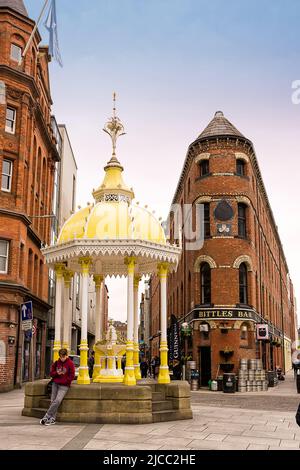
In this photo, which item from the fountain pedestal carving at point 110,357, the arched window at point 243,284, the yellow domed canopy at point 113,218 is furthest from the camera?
the arched window at point 243,284

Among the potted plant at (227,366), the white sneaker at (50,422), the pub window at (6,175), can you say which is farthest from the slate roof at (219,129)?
the white sneaker at (50,422)

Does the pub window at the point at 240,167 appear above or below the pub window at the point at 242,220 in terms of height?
above

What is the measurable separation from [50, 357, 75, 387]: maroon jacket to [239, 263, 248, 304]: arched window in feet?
69.6

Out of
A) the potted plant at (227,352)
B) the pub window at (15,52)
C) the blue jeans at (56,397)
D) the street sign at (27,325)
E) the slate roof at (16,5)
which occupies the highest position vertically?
the slate roof at (16,5)

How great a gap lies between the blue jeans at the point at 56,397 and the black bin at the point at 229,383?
16.8 meters

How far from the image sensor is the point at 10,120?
1083 inches

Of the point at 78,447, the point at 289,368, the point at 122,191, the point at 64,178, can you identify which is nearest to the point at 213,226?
the point at 122,191

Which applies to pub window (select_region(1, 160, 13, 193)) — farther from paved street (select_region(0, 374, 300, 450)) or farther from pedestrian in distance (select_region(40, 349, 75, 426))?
pedestrian in distance (select_region(40, 349, 75, 426))

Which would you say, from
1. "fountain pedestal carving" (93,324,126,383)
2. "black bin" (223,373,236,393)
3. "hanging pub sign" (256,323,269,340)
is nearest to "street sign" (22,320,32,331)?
"fountain pedestal carving" (93,324,126,383)

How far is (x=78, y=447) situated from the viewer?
28.5ft

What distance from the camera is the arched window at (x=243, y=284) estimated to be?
31.8 meters

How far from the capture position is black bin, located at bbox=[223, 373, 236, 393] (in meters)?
26.9

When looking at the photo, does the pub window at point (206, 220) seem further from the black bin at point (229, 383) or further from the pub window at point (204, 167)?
the black bin at point (229, 383)
